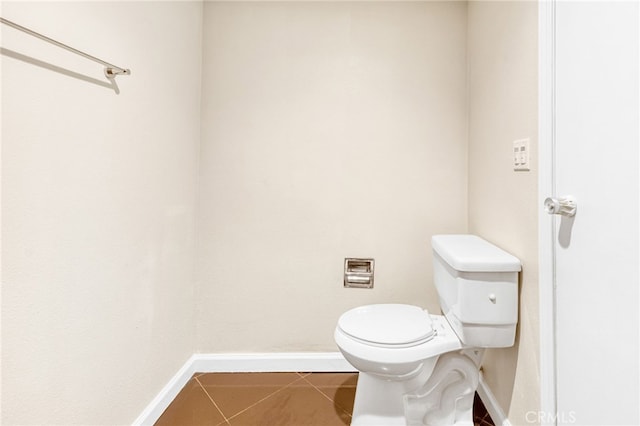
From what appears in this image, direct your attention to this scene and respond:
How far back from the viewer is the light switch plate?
1.14m

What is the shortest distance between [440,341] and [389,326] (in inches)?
7.8

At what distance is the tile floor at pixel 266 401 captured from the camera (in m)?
1.42

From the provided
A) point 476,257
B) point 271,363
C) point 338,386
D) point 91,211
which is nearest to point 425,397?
point 338,386

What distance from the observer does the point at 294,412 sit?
1.47m

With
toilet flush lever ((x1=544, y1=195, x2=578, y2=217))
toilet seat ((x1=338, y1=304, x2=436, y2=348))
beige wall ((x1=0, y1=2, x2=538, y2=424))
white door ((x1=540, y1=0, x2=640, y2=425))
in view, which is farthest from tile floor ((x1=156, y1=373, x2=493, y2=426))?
toilet flush lever ((x1=544, y1=195, x2=578, y2=217))

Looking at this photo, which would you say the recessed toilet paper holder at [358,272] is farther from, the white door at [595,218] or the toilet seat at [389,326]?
the white door at [595,218]

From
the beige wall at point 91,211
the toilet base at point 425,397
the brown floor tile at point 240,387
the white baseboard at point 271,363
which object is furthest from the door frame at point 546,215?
the beige wall at point 91,211

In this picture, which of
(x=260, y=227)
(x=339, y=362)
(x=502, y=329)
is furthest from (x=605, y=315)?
(x=260, y=227)

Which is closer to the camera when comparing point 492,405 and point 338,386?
point 492,405

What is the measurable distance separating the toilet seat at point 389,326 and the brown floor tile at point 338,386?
0.50 metres

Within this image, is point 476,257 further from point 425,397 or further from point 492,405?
point 492,405

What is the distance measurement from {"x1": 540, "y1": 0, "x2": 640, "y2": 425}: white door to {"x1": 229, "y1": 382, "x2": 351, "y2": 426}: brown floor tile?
85 centimetres

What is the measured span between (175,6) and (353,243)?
148 cm

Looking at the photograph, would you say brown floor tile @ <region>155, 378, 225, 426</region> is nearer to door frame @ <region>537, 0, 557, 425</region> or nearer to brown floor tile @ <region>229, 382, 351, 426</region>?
brown floor tile @ <region>229, 382, 351, 426</region>
